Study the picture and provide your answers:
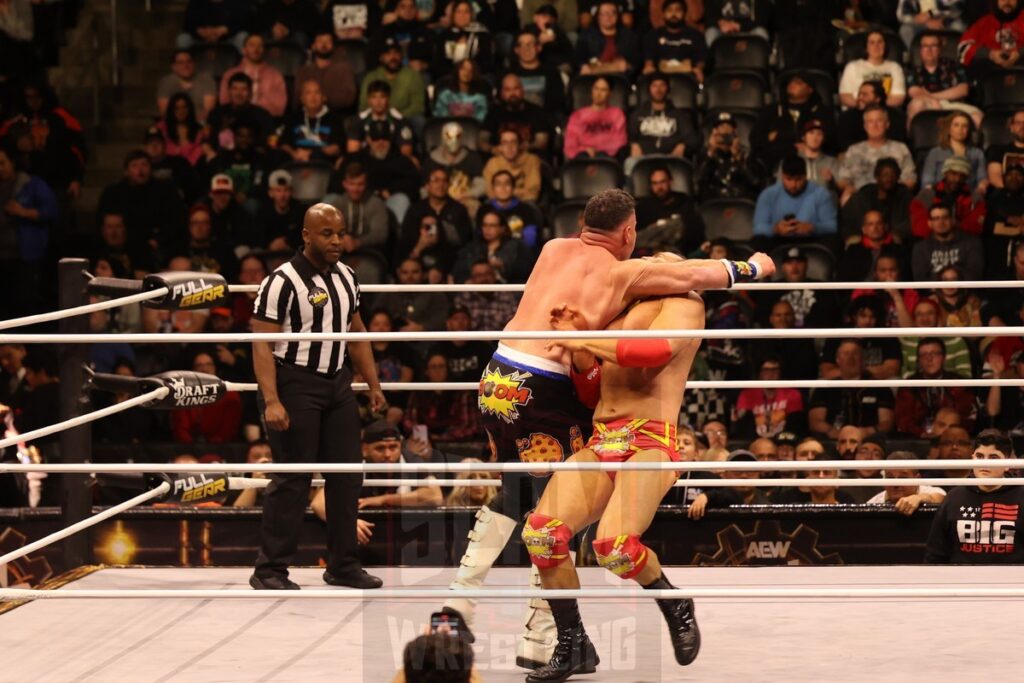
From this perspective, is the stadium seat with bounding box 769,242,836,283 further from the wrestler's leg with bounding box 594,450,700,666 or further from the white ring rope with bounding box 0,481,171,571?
the wrestler's leg with bounding box 594,450,700,666

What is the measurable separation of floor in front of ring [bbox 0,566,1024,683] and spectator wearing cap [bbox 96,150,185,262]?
4178 millimetres

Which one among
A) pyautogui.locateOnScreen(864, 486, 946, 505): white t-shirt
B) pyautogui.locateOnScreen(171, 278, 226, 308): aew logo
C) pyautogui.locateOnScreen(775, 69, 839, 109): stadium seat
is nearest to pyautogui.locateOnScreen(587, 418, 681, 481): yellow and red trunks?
pyautogui.locateOnScreen(171, 278, 226, 308): aew logo

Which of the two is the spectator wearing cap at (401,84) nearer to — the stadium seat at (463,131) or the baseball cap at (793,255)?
the stadium seat at (463,131)

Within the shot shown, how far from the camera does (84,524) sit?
179 inches

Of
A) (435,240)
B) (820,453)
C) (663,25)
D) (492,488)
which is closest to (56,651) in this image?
(492,488)

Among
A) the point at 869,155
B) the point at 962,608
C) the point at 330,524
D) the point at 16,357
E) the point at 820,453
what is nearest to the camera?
the point at 962,608

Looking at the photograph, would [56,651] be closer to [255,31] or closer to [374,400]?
[374,400]

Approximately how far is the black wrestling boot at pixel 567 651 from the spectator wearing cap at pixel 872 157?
5250mm

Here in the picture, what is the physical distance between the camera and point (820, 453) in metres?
6.88

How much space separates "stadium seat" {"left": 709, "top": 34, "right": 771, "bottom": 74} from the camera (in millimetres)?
9734

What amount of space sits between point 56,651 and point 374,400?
1459 mm

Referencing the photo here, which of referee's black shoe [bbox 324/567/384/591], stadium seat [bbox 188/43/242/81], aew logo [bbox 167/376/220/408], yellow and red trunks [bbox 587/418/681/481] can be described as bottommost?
referee's black shoe [bbox 324/567/384/591]

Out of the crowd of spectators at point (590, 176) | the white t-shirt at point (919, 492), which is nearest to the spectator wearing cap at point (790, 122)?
the crowd of spectators at point (590, 176)

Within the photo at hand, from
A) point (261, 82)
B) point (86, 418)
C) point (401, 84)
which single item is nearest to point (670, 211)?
point (401, 84)
